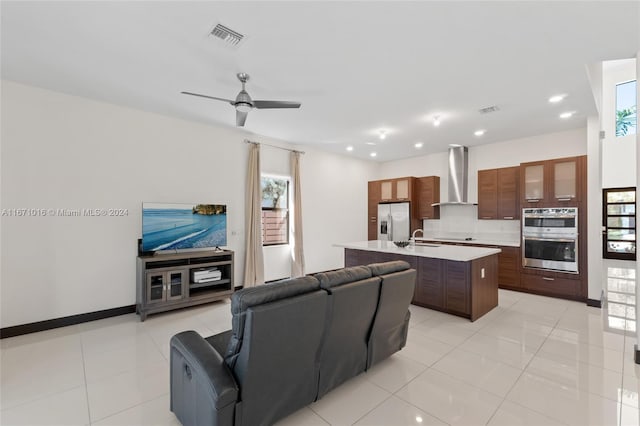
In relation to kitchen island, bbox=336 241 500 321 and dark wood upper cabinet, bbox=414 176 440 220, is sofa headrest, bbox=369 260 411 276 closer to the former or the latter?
kitchen island, bbox=336 241 500 321

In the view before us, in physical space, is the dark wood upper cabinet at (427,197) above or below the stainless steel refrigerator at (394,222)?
above

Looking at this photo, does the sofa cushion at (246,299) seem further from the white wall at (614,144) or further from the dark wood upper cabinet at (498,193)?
the white wall at (614,144)

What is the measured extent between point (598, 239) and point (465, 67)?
3.61m

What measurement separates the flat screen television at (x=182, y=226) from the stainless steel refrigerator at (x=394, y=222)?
13.3 ft

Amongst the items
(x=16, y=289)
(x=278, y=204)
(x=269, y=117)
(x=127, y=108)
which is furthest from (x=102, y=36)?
(x=278, y=204)

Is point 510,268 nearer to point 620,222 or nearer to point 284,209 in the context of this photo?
point 620,222

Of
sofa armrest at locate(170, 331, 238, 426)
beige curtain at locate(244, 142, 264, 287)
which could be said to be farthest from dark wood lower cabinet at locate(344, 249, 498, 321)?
sofa armrest at locate(170, 331, 238, 426)

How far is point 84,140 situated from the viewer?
3.65 m

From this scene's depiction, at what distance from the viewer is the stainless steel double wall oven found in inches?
178

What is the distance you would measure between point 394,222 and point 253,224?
354 cm

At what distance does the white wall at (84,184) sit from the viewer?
3.24m

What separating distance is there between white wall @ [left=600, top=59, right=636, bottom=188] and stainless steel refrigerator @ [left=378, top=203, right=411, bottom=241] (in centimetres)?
389

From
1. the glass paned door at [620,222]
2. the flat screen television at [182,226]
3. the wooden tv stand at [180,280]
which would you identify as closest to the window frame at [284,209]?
the flat screen television at [182,226]

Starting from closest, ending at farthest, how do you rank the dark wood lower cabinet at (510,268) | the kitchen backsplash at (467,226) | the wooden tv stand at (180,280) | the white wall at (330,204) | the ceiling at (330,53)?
the ceiling at (330,53) < the wooden tv stand at (180,280) < the dark wood lower cabinet at (510,268) < the kitchen backsplash at (467,226) < the white wall at (330,204)
